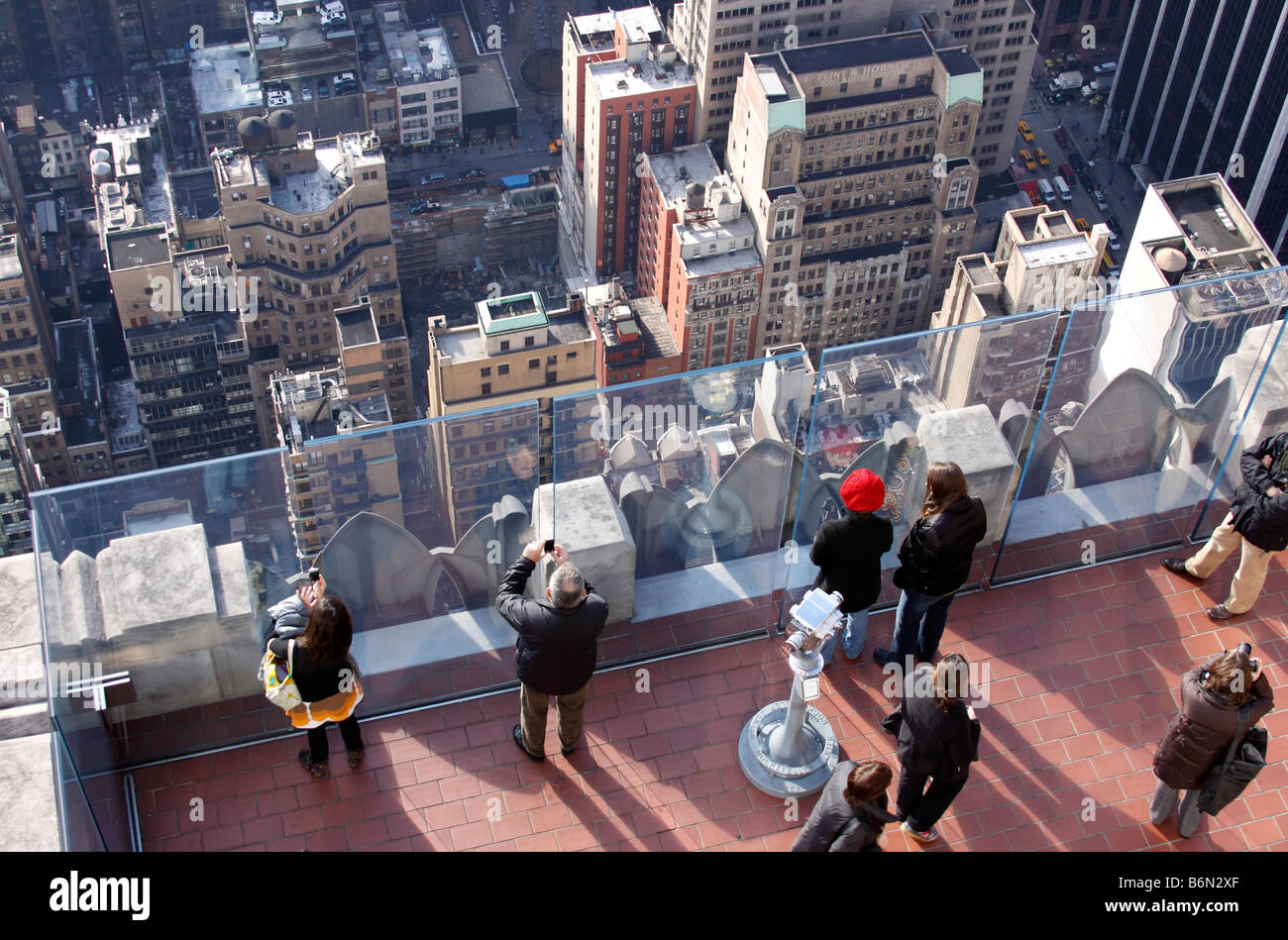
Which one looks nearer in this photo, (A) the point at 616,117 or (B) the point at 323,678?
(B) the point at 323,678

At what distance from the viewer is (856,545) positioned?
11805 mm

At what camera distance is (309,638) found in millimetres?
10859

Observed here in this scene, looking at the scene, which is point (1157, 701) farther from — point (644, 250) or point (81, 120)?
point (81, 120)

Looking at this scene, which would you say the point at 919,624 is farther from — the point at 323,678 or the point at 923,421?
the point at 323,678

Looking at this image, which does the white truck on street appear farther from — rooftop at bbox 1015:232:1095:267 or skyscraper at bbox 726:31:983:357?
rooftop at bbox 1015:232:1095:267

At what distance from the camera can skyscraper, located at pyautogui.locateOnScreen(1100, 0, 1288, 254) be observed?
224ft

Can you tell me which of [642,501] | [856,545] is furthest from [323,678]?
[856,545]

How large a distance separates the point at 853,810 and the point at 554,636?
261 centimetres

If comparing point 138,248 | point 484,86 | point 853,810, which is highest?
point 853,810

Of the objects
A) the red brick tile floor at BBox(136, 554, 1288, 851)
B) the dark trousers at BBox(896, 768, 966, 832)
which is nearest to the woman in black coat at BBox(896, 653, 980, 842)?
the dark trousers at BBox(896, 768, 966, 832)

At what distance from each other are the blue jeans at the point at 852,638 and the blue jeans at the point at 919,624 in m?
0.29

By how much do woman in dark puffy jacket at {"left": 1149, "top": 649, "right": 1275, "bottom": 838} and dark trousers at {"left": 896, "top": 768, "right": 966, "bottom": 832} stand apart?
1.69m

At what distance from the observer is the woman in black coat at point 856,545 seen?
11648mm

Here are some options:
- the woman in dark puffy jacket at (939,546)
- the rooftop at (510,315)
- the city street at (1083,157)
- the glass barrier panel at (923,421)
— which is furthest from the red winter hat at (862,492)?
the city street at (1083,157)
